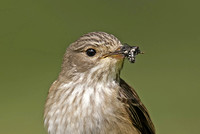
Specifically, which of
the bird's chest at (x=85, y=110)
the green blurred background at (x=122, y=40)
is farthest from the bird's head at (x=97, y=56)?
the green blurred background at (x=122, y=40)

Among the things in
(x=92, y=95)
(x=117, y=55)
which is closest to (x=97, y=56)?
(x=117, y=55)

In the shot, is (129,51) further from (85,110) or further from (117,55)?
(85,110)

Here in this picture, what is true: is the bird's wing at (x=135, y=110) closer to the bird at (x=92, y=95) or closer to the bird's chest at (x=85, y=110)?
the bird at (x=92, y=95)

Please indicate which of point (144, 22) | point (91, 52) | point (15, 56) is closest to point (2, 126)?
point (15, 56)

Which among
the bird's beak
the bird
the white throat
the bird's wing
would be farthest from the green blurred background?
the bird's beak

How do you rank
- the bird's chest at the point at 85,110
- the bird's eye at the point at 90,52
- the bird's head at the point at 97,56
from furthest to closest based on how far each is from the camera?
the bird's eye at the point at 90,52, the bird's head at the point at 97,56, the bird's chest at the point at 85,110

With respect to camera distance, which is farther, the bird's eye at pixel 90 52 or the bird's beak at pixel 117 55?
the bird's eye at pixel 90 52

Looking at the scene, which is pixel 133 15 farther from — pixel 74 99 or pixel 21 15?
pixel 74 99

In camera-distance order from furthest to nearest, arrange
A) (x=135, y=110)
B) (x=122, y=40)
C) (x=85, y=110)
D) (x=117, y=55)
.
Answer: (x=122, y=40) < (x=135, y=110) < (x=117, y=55) < (x=85, y=110)
